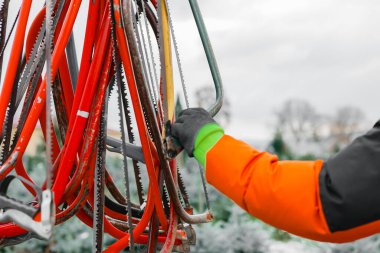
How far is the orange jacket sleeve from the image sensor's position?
5.31ft

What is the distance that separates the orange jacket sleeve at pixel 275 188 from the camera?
63.7 inches

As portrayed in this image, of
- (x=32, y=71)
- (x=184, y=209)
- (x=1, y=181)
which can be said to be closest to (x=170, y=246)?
(x=184, y=209)

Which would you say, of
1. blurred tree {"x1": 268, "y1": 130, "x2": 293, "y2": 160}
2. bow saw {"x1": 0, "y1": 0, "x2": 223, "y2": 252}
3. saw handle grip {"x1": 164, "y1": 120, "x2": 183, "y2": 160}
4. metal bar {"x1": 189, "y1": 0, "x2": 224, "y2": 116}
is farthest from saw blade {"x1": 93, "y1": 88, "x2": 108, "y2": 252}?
blurred tree {"x1": 268, "y1": 130, "x2": 293, "y2": 160}

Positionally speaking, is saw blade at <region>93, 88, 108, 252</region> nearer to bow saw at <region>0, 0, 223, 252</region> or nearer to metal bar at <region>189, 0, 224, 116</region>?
bow saw at <region>0, 0, 223, 252</region>

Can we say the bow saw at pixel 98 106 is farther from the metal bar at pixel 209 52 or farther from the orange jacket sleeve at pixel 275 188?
the orange jacket sleeve at pixel 275 188

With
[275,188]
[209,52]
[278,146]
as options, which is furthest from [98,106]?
[278,146]

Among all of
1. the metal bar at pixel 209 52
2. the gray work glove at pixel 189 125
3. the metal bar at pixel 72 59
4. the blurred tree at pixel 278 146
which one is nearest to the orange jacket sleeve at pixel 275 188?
the gray work glove at pixel 189 125

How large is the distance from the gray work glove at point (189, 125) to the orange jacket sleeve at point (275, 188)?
0.07m

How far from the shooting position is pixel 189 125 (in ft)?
5.63

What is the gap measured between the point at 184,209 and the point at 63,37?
2.37 feet

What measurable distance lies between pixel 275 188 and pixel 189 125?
308 mm

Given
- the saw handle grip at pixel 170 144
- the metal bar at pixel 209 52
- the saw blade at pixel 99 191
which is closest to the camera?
the saw handle grip at pixel 170 144

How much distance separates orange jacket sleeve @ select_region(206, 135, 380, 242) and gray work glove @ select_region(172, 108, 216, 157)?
0.24 ft

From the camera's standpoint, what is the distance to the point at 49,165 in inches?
59.9
